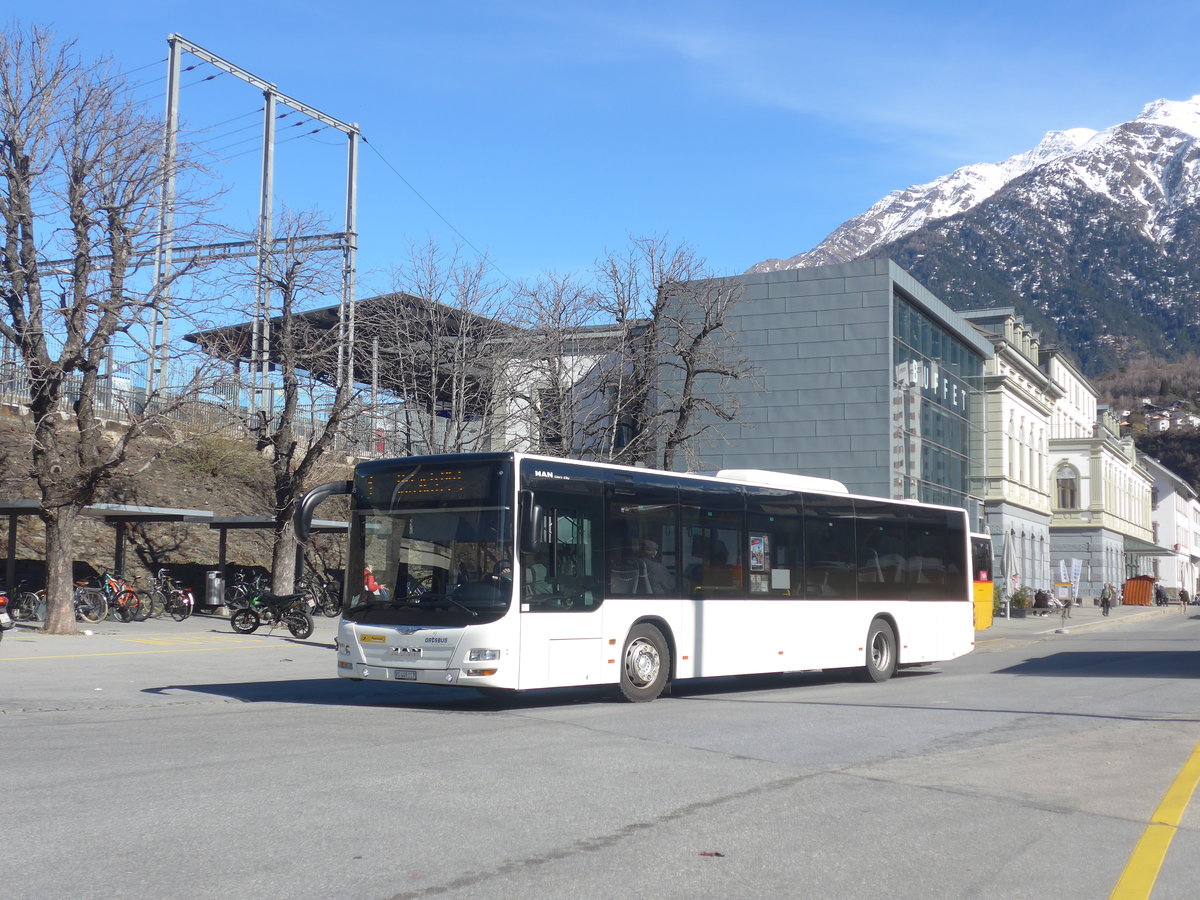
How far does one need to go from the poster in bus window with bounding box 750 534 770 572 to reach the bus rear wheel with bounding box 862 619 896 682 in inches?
114

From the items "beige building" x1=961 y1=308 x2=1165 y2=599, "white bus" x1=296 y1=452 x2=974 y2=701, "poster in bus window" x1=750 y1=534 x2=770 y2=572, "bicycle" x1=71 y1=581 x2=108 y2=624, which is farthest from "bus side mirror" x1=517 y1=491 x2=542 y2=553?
"beige building" x1=961 y1=308 x2=1165 y2=599

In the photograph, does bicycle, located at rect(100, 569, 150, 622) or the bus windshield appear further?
bicycle, located at rect(100, 569, 150, 622)

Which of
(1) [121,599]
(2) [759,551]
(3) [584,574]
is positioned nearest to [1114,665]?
(2) [759,551]

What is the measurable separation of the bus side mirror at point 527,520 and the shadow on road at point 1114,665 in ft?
36.5

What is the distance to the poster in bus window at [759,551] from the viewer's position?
52.2 feet

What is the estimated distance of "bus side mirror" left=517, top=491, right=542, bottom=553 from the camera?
12.5 metres

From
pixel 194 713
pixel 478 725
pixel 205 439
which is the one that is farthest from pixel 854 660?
pixel 205 439

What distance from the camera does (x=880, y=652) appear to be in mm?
18484

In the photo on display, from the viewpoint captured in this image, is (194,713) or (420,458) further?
(420,458)

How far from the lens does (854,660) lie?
17.7 m

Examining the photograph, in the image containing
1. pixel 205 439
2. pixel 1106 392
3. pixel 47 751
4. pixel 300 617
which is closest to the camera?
pixel 47 751

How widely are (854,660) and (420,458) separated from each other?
761cm

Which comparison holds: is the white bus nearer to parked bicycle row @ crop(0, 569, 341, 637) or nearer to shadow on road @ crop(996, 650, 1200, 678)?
shadow on road @ crop(996, 650, 1200, 678)

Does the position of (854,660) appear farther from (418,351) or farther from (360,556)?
(418,351)
